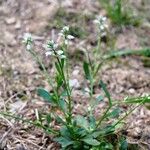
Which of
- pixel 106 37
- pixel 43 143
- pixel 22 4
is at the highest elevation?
pixel 22 4

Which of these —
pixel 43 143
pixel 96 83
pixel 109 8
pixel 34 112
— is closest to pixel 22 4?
pixel 109 8

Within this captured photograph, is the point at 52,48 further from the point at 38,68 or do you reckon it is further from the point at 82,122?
the point at 38,68

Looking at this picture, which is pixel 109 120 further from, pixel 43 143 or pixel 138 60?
pixel 138 60

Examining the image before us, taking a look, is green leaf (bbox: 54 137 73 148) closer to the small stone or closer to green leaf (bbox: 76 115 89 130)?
green leaf (bbox: 76 115 89 130)

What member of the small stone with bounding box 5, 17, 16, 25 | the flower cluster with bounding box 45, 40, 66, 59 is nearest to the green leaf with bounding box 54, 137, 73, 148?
the flower cluster with bounding box 45, 40, 66, 59

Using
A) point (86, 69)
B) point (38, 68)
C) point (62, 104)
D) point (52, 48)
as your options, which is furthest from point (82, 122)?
point (38, 68)

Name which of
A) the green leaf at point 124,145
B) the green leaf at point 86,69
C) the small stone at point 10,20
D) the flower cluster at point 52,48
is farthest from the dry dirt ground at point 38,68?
the flower cluster at point 52,48

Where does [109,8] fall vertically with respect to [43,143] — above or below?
above

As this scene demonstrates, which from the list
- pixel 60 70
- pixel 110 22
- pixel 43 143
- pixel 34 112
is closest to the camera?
pixel 60 70
